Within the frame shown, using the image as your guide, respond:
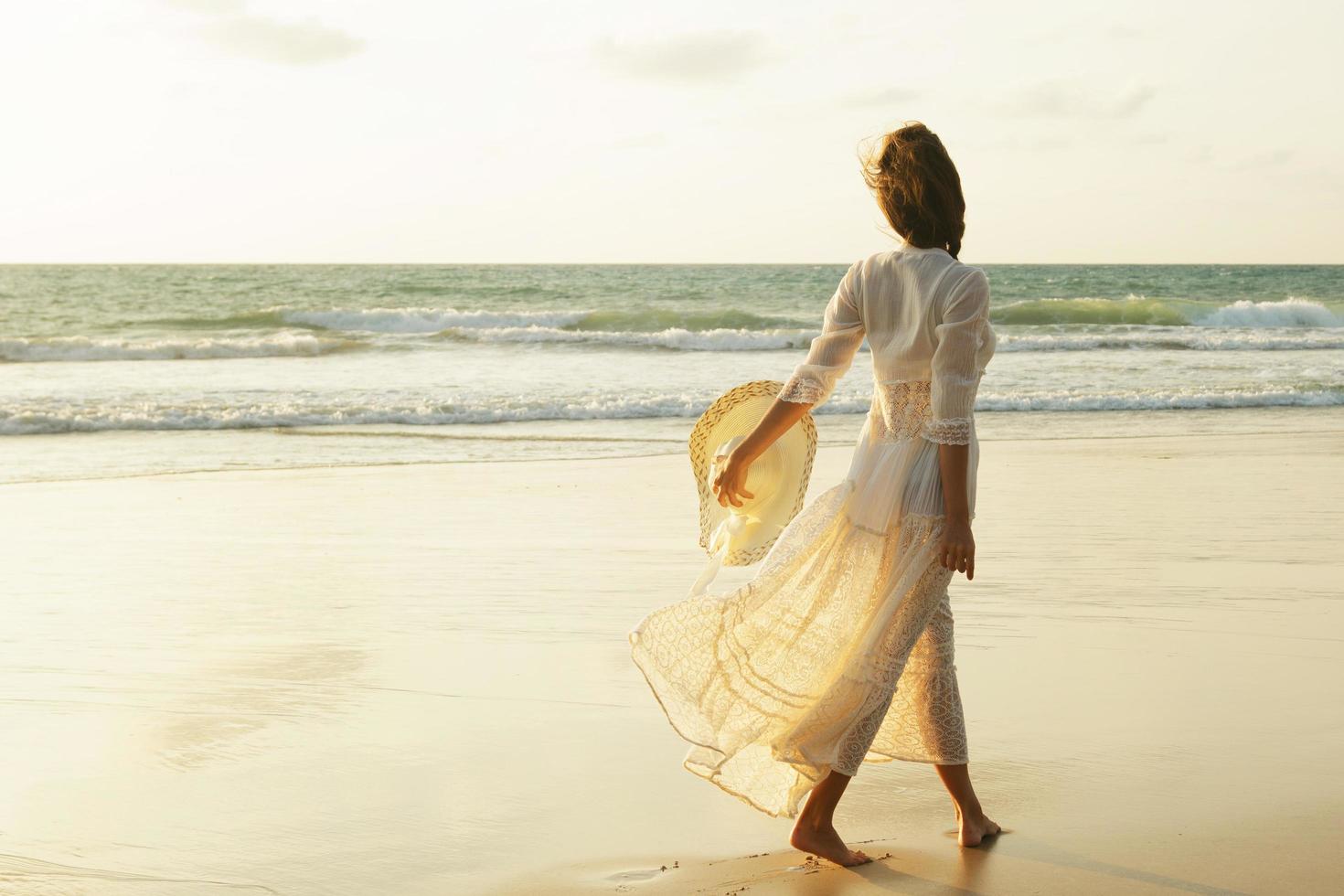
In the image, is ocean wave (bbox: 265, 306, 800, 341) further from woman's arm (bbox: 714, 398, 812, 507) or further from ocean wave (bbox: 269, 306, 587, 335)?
woman's arm (bbox: 714, 398, 812, 507)

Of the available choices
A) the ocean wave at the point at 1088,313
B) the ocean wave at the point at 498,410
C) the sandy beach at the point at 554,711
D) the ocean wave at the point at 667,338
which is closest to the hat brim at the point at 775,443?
the sandy beach at the point at 554,711

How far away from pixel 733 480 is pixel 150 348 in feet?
73.6

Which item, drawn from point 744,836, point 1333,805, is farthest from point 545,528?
point 1333,805

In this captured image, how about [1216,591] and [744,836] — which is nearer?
[744,836]

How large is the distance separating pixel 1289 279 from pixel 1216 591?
49.9 m

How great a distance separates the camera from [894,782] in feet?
11.7

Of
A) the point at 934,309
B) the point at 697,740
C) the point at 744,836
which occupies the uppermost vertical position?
the point at 934,309

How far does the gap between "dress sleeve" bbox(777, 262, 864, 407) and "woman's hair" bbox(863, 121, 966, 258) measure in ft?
0.54

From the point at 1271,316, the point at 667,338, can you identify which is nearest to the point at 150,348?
the point at 667,338

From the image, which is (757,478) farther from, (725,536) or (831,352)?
(831,352)

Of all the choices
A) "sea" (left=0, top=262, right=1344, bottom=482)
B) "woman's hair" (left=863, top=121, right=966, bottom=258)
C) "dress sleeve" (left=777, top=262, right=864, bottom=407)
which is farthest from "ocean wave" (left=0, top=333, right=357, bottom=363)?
"woman's hair" (left=863, top=121, right=966, bottom=258)

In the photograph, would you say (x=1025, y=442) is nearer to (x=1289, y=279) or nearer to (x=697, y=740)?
(x=697, y=740)

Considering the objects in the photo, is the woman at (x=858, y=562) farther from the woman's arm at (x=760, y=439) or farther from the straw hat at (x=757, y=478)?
the straw hat at (x=757, y=478)

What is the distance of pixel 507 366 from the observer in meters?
21.0
